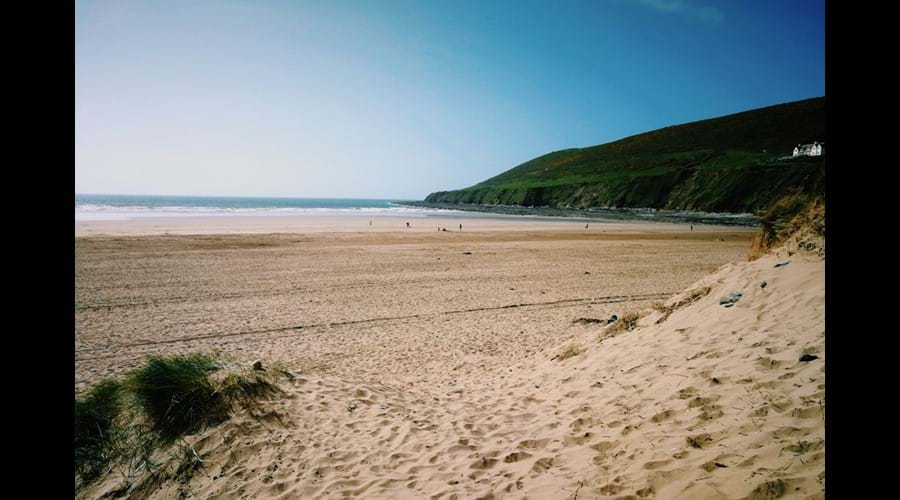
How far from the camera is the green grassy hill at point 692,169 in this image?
66.6m

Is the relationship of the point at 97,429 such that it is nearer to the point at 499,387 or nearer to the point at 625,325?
the point at 499,387

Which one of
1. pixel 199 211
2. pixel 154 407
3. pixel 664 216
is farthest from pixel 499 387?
pixel 199 211

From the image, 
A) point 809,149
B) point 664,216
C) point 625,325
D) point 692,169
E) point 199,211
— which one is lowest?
point 625,325

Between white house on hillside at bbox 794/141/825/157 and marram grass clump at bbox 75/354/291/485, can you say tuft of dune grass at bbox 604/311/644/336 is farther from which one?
white house on hillside at bbox 794/141/825/157

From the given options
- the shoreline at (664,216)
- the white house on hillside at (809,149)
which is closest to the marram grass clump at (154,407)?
the shoreline at (664,216)

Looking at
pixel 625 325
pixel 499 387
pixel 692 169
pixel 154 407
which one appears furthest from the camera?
pixel 692 169

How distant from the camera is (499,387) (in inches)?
292

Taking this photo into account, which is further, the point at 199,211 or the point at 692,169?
the point at 692,169

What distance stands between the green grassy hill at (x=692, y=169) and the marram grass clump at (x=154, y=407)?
59.0 metres

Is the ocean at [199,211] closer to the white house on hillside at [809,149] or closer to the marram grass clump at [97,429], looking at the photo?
the marram grass clump at [97,429]

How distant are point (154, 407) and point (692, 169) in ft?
300

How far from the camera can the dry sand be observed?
167 inches

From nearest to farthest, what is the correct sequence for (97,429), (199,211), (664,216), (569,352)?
1. (97,429)
2. (569,352)
3. (199,211)
4. (664,216)
